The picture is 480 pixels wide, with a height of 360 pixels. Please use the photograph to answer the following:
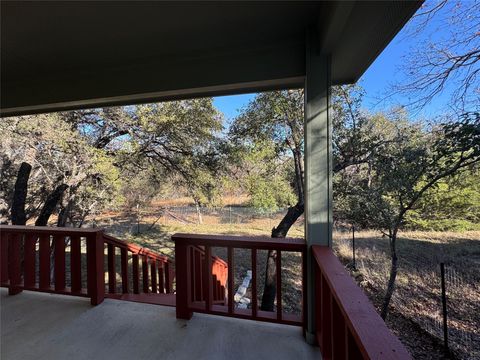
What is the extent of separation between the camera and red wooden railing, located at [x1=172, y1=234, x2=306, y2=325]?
1.87 meters

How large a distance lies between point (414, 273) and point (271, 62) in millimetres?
3950

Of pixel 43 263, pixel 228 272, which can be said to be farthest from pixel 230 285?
pixel 43 263

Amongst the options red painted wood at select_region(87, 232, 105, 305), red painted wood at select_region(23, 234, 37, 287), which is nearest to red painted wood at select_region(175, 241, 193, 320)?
red painted wood at select_region(87, 232, 105, 305)

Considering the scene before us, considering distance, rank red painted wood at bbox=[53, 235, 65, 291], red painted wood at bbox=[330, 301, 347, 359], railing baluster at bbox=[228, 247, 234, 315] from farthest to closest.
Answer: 1. red painted wood at bbox=[53, 235, 65, 291]
2. railing baluster at bbox=[228, 247, 234, 315]
3. red painted wood at bbox=[330, 301, 347, 359]

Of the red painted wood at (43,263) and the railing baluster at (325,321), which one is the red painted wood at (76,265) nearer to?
the red painted wood at (43,263)

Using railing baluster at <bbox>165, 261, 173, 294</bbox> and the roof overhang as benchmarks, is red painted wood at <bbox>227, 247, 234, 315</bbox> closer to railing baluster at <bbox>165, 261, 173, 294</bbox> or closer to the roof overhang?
the roof overhang

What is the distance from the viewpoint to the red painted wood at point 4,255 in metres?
2.55

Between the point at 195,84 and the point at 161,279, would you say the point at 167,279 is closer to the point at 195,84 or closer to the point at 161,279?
the point at 161,279

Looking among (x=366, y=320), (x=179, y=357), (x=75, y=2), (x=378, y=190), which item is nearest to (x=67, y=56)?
(x=75, y=2)

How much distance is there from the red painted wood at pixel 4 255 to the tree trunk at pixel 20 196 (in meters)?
3.89

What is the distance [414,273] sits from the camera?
3799 mm

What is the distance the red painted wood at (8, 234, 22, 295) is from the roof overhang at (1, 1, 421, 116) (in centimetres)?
144

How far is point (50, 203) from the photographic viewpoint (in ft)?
19.6

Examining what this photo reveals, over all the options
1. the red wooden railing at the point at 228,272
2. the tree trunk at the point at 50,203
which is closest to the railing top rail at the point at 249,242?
the red wooden railing at the point at 228,272
